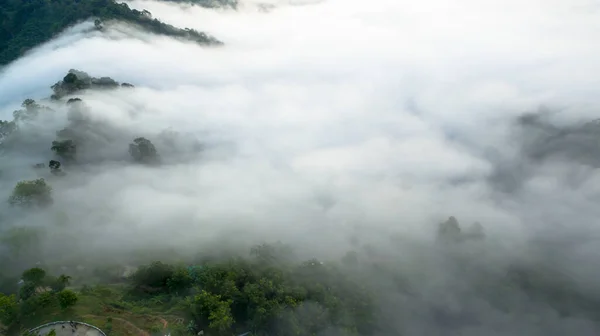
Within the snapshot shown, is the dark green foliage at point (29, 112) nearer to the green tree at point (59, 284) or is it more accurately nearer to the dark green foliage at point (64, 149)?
the dark green foliage at point (64, 149)

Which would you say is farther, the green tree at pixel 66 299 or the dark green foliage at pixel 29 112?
the dark green foliage at pixel 29 112

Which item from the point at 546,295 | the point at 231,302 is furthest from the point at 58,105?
the point at 546,295

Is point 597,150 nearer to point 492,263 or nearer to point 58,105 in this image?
point 492,263

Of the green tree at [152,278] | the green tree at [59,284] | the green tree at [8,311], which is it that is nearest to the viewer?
the green tree at [8,311]

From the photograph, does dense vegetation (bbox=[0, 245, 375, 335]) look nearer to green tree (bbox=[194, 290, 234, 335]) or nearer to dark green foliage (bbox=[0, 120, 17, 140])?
green tree (bbox=[194, 290, 234, 335])

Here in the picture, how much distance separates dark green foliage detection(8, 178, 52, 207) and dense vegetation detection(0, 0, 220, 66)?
6728 cm

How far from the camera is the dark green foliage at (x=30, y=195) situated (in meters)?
46.1

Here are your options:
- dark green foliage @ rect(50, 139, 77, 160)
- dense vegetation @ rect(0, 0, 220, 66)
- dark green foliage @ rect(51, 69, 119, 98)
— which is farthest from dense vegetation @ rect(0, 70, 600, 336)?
dense vegetation @ rect(0, 0, 220, 66)

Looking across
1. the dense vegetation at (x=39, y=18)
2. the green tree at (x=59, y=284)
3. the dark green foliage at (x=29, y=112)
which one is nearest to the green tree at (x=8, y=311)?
the green tree at (x=59, y=284)

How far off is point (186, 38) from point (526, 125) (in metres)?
95.1

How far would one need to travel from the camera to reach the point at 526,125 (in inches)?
4050

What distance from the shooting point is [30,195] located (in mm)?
46438

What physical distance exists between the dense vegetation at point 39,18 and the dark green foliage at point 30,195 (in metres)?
67.3

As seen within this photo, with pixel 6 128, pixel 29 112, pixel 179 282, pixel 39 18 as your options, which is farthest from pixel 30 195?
pixel 39 18
